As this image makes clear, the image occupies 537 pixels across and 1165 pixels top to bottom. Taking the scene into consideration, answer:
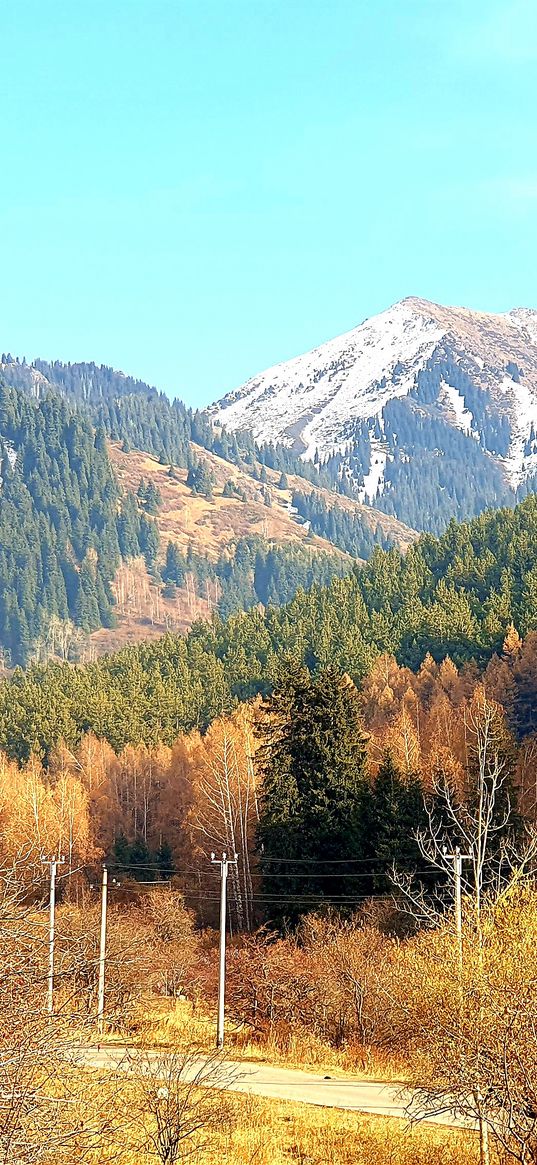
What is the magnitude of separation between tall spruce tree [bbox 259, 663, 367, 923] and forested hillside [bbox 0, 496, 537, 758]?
48.8 m

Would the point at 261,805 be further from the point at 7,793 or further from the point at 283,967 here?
the point at 7,793

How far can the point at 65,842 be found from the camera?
103 m

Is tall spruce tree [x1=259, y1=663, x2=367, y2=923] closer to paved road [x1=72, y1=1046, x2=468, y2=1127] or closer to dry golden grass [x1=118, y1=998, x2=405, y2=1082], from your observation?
dry golden grass [x1=118, y1=998, x2=405, y2=1082]

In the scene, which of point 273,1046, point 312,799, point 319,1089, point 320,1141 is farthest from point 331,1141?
point 312,799

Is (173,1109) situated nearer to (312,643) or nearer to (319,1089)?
(319,1089)

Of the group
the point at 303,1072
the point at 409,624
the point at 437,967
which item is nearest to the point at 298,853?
the point at 303,1072

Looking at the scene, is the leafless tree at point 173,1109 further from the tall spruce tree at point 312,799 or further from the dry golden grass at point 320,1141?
the tall spruce tree at point 312,799

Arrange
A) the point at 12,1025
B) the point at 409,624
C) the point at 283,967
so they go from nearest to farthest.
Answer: the point at 12,1025, the point at 283,967, the point at 409,624

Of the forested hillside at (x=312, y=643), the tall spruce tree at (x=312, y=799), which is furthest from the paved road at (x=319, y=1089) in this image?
the forested hillside at (x=312, y=643)

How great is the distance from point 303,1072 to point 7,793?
7877 centimetres

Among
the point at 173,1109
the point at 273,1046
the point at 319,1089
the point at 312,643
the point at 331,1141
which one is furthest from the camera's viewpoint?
the point at 312,643

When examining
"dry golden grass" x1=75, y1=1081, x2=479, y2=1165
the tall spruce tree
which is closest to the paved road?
"dry golden grass" x1=75, y1=1081, x2=479, y2=1165

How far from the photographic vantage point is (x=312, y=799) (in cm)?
7069

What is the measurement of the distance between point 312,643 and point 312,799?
81484 mm
